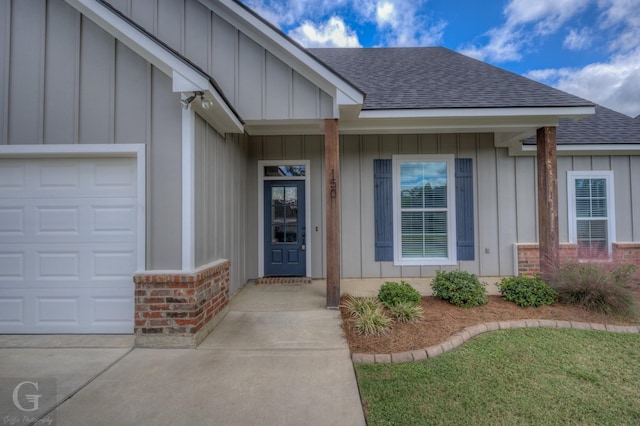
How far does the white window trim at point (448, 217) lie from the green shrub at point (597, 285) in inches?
77.0

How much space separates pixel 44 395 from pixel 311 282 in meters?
4.19

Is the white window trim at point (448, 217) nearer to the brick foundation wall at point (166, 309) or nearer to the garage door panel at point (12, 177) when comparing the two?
the brick foundation wall at point (166, 309)

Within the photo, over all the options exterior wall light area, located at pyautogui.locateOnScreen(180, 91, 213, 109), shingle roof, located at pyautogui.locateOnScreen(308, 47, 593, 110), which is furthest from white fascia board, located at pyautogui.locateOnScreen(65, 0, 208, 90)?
shingle roof, located at pyautogui.locateOnScreen(308, 47, 593, 110)

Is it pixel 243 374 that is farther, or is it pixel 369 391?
pixel 243 374

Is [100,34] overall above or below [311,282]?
above

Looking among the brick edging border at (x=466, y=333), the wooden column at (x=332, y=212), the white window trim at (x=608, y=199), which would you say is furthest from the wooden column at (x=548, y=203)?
the wooden column at (x=332, y=212)

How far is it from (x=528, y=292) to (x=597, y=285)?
877 millimetres

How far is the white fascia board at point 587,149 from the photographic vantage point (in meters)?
6.10

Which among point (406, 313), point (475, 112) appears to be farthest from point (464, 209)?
point (406, 313)

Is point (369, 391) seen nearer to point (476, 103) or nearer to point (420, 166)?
point (476, 103)

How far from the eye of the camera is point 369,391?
7.95 ft

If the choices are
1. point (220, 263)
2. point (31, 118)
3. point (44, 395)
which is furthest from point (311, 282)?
point (31, 118)

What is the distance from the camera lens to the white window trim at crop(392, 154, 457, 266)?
20.7 feet

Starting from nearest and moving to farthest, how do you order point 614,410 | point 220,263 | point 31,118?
point 614,410 → point 31,118 → point 220,263
